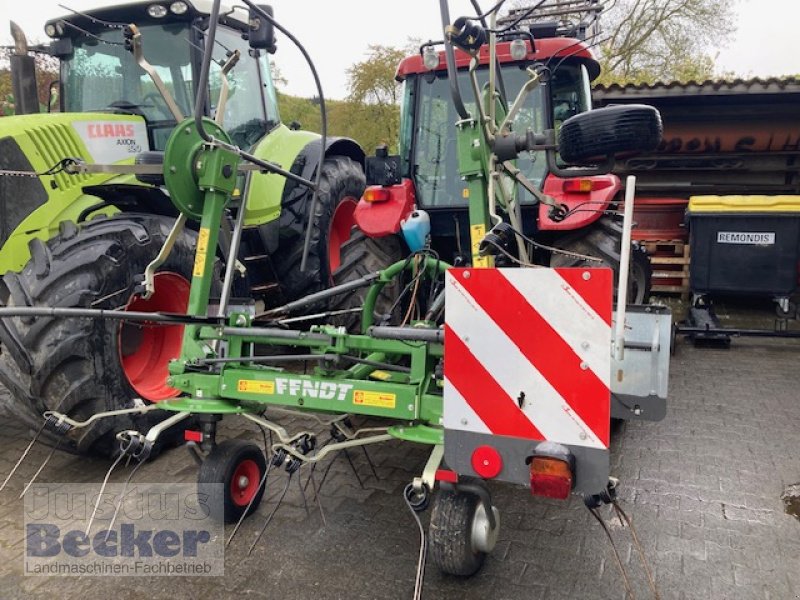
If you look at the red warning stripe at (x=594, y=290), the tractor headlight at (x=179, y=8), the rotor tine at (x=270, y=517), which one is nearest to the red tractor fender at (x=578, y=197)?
the red warning stripe at (x=594, y=290)

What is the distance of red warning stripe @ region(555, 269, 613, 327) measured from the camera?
5.53 feet

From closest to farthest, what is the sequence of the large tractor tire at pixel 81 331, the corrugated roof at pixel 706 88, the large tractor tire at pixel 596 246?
the large tractor tire at pixel 81 331
the large tractor tire at pixel 596 246
the corrugated roof at pixel 706 88

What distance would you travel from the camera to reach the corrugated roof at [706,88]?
6773 millimetres

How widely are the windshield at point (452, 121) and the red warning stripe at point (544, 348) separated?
2295 millimetres

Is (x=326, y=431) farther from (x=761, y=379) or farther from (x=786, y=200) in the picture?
(x=786, y=200)

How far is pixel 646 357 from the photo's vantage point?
2324mm

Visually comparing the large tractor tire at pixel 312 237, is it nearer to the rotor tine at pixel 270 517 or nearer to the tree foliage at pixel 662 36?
the rotor tine at pixel 270 517

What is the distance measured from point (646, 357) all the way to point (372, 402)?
107cm

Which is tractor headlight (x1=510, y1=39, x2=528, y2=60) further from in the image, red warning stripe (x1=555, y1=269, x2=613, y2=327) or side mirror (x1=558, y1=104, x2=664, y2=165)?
red warning stripe (x1=555, y1=269, x2=613, y2=327)

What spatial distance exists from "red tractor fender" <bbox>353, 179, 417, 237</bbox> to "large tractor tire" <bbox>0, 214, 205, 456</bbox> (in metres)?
1.33

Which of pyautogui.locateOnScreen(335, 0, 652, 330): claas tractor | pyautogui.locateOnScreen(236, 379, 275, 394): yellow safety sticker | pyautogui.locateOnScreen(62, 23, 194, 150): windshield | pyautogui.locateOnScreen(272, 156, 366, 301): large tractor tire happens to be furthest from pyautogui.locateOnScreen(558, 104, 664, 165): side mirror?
pyautogui.locateOnScreen(62, 23, 194, 150): windshield

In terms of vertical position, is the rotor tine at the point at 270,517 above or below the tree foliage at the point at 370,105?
below

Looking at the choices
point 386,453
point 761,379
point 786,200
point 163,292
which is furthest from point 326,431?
point 786,200

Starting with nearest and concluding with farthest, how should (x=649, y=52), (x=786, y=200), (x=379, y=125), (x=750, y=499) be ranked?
1. (x=750, y=499)
2. (x=786, y=200)
3. (x=649, y=52)
4. (x=379, y=125)
